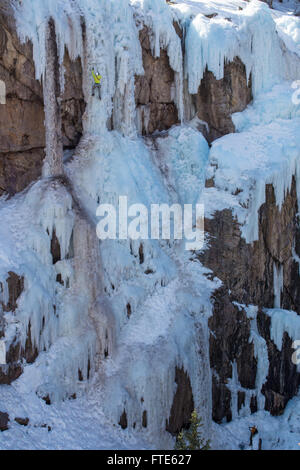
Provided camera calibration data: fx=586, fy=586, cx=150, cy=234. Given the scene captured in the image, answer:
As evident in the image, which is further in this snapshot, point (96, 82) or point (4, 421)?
point (96, 82)

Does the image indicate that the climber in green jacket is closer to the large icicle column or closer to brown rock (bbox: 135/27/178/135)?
the large icicle column

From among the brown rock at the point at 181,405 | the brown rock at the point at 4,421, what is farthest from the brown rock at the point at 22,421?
the brown rock at the point at 181,405

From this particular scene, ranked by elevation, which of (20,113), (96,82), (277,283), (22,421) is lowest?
(22,421)

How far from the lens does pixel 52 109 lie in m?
13.8

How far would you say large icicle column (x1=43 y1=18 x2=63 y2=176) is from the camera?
1345cm

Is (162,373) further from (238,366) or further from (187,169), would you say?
(187,169)

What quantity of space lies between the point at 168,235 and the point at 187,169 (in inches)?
91.8

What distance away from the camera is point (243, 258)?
15.5m
